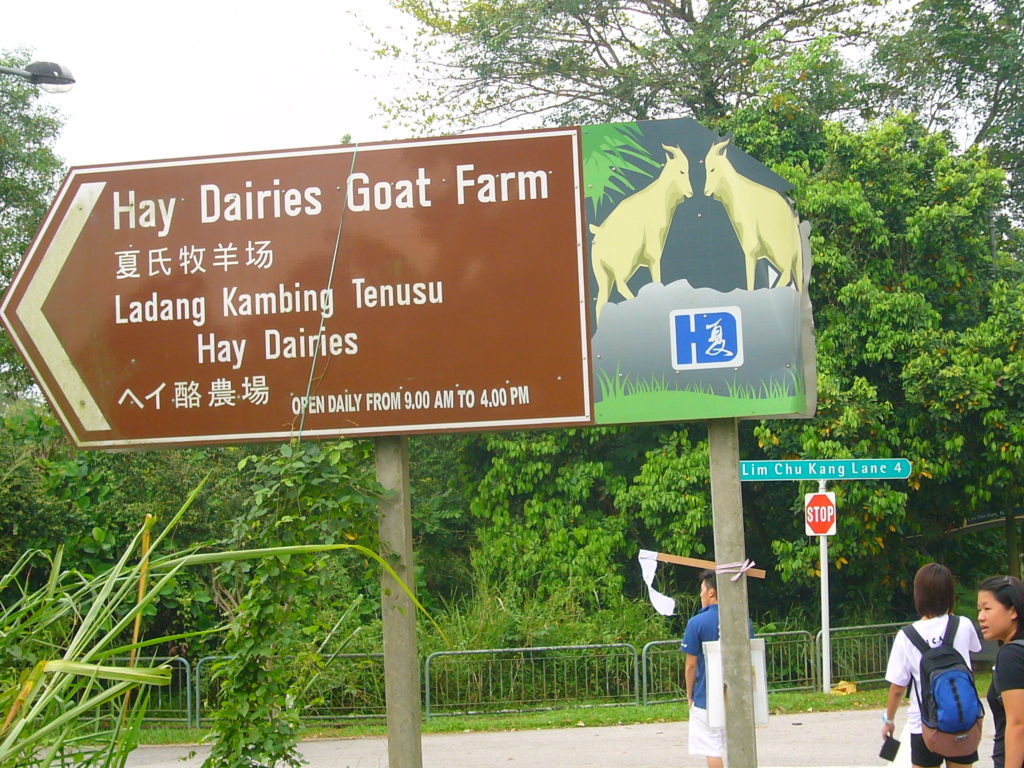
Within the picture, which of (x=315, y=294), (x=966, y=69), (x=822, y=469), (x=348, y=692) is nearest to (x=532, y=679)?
(x=348, y=692)

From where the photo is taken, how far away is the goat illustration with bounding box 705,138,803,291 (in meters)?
4.98

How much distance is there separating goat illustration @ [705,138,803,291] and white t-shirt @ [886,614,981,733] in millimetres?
2001

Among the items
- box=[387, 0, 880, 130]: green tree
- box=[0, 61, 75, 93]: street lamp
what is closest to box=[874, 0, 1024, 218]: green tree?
box=[387, 0, 880, 130]: green tree

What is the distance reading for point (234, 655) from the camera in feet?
15.3

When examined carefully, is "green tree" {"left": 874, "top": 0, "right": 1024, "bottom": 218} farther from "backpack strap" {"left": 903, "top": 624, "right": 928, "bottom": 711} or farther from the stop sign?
"backpack strap" {"left": 903, "top": 624, "right": 928, "bottom": 711}

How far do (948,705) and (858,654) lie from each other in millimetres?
10503

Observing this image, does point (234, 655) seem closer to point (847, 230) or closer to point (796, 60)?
point (847, 230)

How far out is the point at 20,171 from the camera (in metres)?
18.7

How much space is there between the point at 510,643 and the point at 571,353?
10.6 m

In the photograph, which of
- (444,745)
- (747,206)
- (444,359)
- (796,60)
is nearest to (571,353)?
(444,359)

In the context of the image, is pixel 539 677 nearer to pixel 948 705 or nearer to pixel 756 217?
pixel 948 705

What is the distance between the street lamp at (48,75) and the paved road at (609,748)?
6.32m

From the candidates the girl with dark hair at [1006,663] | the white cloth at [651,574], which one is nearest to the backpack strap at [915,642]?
the girl with dark hair at [1006,663]

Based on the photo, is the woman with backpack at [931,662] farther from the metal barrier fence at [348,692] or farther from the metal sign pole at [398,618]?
the metal barrier fence at [348,692]
